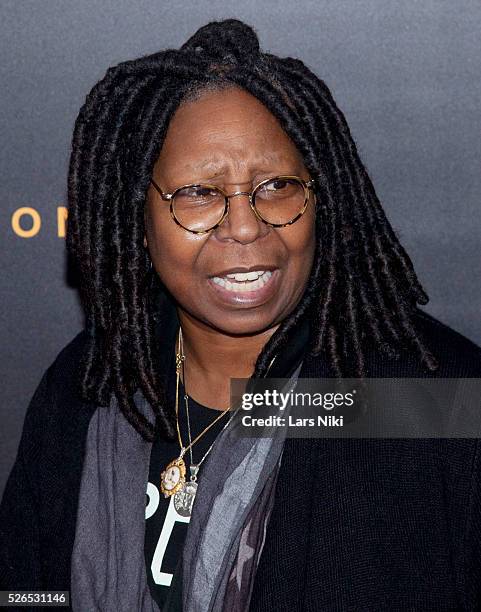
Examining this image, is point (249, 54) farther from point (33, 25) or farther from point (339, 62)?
point (33, 25)

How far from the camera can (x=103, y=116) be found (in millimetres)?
1531

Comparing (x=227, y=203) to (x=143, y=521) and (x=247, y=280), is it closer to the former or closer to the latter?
(x=247, y=280)

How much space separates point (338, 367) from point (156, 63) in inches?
23.3

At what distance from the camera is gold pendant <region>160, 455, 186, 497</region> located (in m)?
1.55

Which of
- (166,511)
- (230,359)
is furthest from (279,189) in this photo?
(166,511)

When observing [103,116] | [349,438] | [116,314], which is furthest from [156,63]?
[349,438]

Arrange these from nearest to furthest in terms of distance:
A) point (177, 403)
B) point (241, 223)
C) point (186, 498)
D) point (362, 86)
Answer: point (241, 223) < point (186, 498) < point (177, 403) < point (362, 86)

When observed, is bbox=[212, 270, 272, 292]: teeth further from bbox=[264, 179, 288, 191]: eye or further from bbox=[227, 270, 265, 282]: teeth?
bbox=[264, 179, 288, 191]: eye

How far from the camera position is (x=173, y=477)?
1563mm

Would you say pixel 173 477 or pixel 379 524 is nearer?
pixel 379 524

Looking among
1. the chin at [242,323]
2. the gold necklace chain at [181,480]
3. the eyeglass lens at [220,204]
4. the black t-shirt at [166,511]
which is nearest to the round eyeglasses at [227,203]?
the eyeglass lens at [220,204]

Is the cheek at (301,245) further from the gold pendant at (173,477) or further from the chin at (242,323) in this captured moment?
the gold pendant at (173,477)

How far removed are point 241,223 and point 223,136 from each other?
144 millimetres

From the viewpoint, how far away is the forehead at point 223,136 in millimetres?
1370
